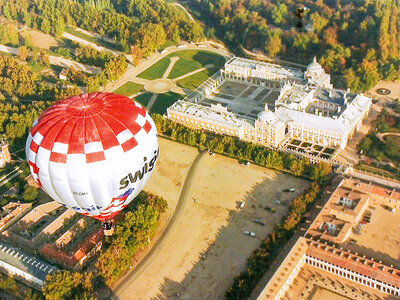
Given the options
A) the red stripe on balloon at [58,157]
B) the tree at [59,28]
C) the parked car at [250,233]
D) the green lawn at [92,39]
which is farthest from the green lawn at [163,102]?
the tree at [59,28]

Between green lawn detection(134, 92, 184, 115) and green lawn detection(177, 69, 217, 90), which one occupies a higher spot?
green lawn detection(177, 69, 217, 90)

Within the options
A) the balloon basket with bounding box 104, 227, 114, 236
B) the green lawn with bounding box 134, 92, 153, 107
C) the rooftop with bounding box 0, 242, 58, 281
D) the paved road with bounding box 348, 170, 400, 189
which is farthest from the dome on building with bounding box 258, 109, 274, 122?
the rooftop with bounding box 0, 242, 58, 281

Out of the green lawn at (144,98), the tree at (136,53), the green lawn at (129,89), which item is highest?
the tree at (136,53)

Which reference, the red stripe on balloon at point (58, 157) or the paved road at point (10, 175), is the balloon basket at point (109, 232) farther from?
the paved road at point (10, 175)

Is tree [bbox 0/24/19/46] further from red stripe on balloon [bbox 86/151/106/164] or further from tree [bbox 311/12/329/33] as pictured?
red stripe on balloon [bbox 86/151/106/164]

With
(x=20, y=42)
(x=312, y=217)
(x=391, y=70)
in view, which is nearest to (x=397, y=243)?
(x=312, y=217)

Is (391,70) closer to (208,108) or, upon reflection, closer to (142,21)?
(208,108)
